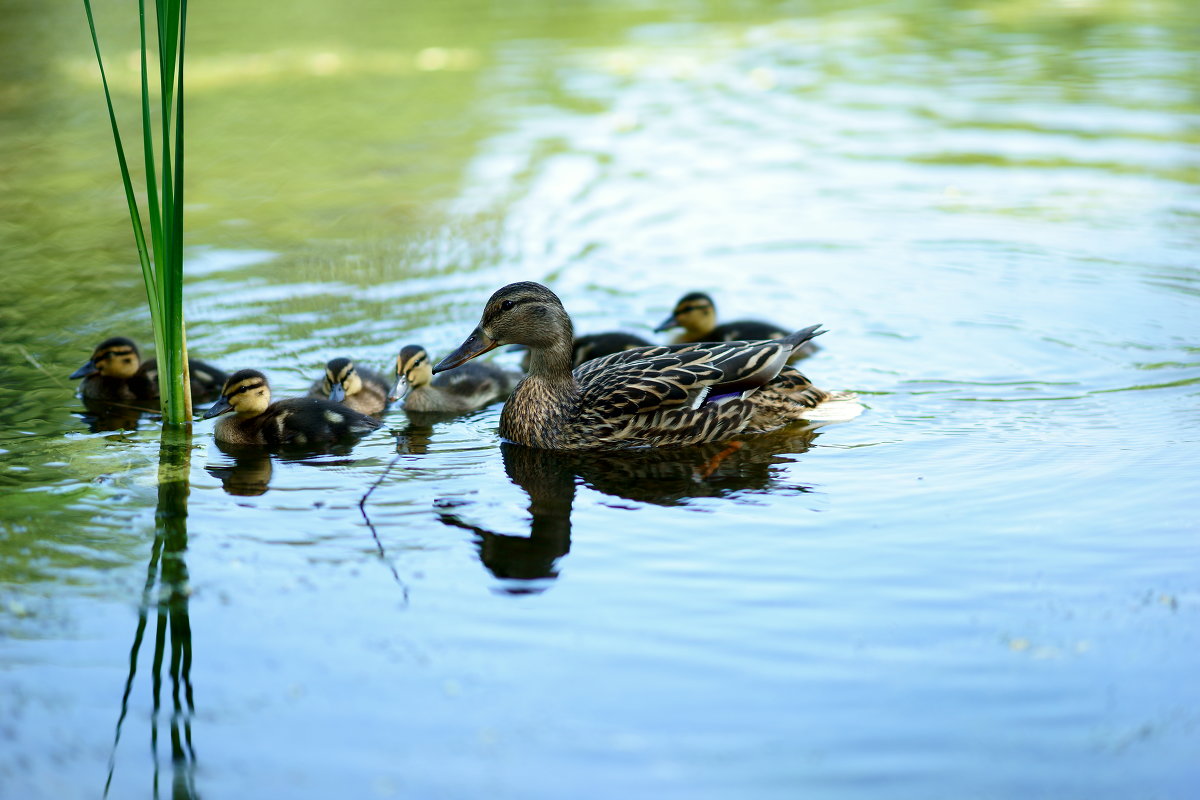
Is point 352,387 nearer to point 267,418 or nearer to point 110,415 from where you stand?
point 267,418

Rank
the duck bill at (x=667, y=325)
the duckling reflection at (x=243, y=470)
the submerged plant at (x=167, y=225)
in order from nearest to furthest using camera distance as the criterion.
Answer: the submerged plant at (x=167, y=225) < the duckling reflection at (x=243, y=470) < the duck bill at (x=667, y=325)

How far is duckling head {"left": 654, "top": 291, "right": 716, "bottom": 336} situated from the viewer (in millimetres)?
6719

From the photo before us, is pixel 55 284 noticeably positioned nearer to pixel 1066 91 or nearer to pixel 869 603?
pixel 869 603

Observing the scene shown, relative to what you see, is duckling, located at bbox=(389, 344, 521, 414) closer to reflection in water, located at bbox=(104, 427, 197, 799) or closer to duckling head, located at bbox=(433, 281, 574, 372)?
duckling head, located at bbox=(433, 281, 574, 372)

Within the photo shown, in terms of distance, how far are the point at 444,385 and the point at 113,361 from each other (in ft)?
4.74

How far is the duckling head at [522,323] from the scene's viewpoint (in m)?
5.49

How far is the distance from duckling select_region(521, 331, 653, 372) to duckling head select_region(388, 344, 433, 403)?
929 millimetres

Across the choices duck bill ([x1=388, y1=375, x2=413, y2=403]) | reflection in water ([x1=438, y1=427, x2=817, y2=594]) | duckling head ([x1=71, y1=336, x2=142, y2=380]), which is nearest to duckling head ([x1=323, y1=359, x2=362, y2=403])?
duck bill ([x1=388, y1=375, x2=413, y2=403])

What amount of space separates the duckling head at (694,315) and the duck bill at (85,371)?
266 centimetres

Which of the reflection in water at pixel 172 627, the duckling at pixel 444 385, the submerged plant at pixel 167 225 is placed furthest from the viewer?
the duckling at pixel 444 385

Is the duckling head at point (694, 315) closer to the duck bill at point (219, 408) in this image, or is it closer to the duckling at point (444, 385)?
the duckling at point (444, 385)

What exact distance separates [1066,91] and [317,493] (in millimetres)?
9343

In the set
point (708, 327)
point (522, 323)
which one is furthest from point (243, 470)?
point (708, 327)

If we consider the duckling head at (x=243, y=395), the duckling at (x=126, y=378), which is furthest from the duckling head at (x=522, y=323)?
the duckling at (x=126, y=378)
